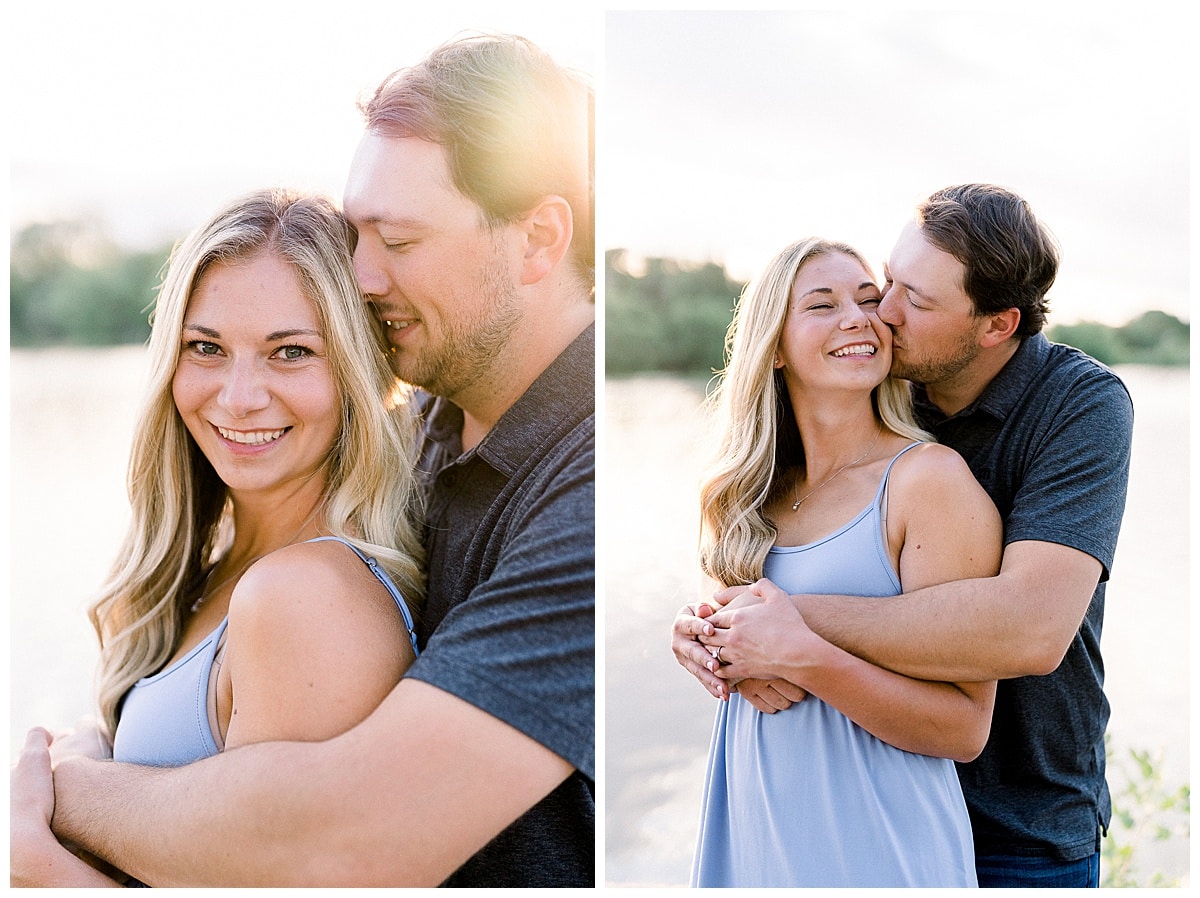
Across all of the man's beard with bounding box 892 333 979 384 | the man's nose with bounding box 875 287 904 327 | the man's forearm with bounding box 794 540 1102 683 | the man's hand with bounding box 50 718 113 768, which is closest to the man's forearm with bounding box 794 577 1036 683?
the man's forearm with bounding box 794 540 1102 683

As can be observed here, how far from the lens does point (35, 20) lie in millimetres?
2607

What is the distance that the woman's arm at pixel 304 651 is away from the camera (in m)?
2.18

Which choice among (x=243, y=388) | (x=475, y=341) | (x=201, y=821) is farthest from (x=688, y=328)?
(x=201, y=821)

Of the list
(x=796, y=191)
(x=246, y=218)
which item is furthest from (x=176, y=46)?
(x=796, y=191)

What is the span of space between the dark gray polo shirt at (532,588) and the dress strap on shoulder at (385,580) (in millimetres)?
45

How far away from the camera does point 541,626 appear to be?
2336mm

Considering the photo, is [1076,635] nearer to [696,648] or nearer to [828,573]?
[828,573]

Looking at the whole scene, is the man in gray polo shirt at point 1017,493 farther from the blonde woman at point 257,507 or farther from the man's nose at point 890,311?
the blonde woman at point 257,507

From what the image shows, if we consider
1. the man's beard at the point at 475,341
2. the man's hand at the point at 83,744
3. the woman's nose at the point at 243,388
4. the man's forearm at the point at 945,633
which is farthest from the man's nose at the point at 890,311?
the man's hand at the point at 83,744

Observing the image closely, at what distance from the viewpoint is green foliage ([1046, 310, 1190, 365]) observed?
2727 mm

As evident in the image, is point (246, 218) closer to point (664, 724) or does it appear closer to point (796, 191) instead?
point (796, 191)

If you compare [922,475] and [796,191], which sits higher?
[796,191]

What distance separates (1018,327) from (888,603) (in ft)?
2.33

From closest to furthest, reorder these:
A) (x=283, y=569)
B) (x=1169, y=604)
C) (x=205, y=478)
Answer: (x=283, y=569) < (x=205, y=478) < (x=1169, y=604)
